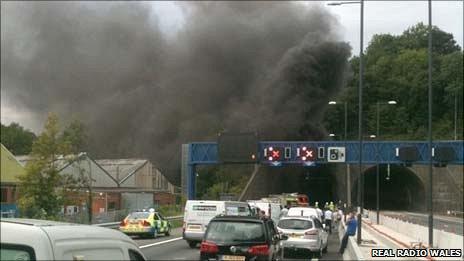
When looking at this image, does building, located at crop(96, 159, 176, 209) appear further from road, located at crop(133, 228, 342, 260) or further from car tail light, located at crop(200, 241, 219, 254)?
car tail light, located at crop(200, 241, 219, 254)

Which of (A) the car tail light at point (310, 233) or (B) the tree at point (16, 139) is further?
(B) the tree at point (16, 139)

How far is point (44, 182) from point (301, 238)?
14408 mm

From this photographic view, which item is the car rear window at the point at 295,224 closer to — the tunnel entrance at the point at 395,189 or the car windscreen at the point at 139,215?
the car windscreen at the point at 139,215

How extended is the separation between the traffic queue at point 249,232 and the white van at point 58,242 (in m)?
8.69

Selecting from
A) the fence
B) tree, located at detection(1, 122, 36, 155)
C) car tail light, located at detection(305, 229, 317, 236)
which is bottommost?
the fence

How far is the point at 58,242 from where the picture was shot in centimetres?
342

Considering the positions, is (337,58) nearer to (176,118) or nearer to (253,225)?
(176,118)

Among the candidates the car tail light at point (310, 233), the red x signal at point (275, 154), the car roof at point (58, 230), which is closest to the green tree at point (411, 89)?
the red x signal at point (275, 154)

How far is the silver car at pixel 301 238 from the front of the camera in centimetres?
2036

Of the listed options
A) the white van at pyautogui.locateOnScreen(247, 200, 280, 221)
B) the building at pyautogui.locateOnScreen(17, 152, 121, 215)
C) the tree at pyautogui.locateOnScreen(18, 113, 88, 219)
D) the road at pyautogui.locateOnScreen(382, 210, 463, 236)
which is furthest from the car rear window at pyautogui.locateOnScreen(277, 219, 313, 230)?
the road at pyautogui.locateOnScreen(382, 210, 463, 236)

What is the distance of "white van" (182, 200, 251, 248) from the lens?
79.9ft

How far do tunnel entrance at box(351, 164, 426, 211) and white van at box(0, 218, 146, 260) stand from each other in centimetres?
7109

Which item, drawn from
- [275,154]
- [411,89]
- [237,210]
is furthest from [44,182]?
[411,89]

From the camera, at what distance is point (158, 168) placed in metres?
84.4
